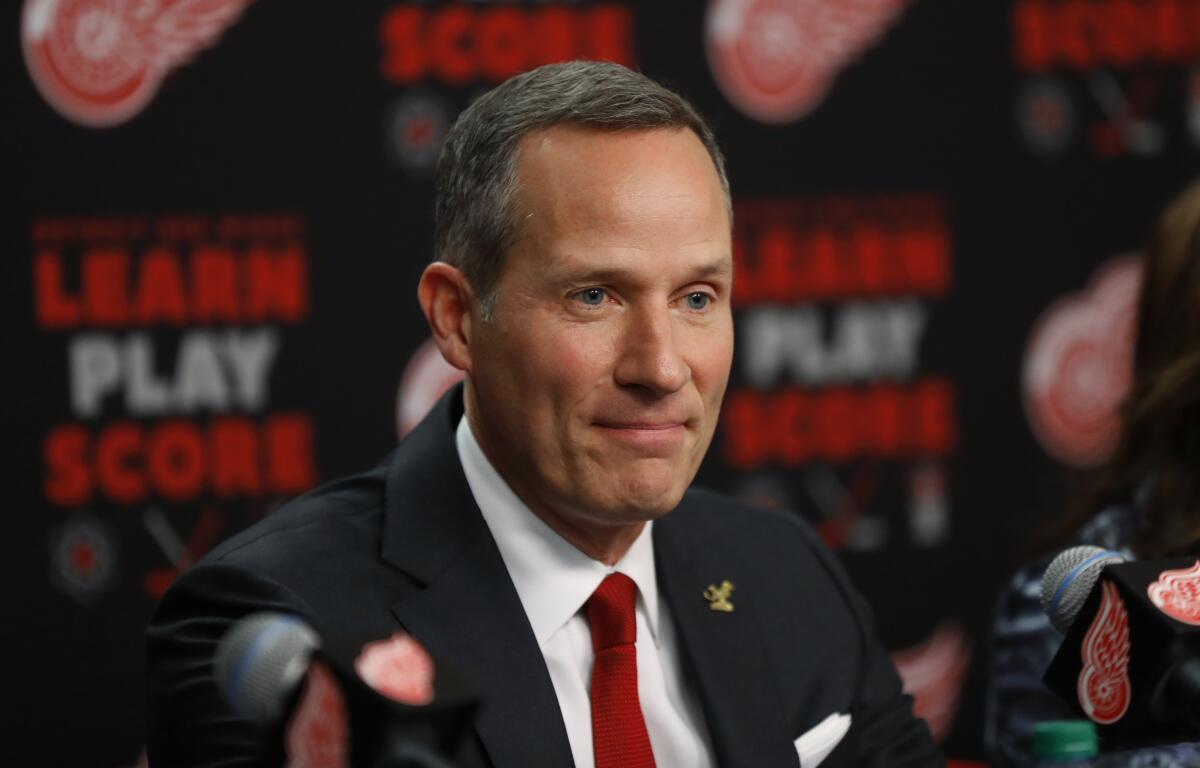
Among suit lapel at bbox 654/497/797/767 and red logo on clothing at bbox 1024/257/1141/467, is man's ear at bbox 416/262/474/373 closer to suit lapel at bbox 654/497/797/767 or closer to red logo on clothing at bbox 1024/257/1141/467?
suit lapel at bbox 654/497/797/767

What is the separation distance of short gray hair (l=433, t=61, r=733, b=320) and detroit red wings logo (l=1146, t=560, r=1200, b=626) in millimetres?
735

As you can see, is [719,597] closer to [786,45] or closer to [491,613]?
[491,613]

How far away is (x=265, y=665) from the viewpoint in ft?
Result: 3.71

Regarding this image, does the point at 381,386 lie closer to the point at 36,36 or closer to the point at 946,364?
the point at 36,36

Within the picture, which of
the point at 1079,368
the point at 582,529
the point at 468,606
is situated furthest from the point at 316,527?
the point at 1079,368

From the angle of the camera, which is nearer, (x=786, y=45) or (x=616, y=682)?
(x=616, y=682)

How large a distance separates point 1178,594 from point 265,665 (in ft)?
2.55

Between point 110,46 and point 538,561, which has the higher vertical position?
point 110,46

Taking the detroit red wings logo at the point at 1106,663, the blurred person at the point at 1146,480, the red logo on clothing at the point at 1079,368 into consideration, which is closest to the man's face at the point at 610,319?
the detroit red wings logo at the point at 1106,663

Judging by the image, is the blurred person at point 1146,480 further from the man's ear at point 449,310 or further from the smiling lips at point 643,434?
the man's ear at point 449,310

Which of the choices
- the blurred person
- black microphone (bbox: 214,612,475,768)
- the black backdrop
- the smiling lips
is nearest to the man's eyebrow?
the smiling lips

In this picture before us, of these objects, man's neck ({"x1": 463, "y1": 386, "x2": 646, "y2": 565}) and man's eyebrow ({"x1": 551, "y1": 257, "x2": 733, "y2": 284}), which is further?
man's neck ({"x1": 463, "y1": 386, "x2": 646, "y2": 565})

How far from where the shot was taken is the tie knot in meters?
1.83

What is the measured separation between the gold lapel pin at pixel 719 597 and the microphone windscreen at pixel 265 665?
0.92m
